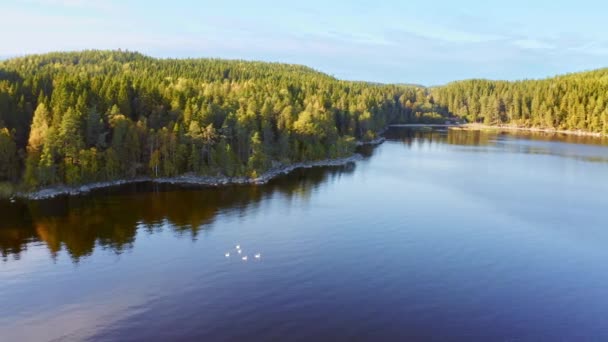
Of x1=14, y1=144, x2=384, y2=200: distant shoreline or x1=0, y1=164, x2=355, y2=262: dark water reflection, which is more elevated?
x1=14, y1=144, x2=384, y2=200: distant shoreline

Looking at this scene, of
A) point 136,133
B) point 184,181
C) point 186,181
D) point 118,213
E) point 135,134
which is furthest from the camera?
point 186,181

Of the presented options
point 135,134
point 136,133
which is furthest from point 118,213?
point 136,133

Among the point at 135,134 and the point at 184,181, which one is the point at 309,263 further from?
the point at 135,134

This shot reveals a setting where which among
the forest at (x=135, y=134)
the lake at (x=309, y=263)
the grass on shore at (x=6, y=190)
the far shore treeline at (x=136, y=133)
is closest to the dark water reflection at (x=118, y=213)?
the lake at (x=309, y=263)

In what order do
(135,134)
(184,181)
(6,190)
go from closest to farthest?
(6,190)
(135,134)
(184,181)

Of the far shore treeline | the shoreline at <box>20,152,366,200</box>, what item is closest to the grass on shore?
the far shore treeline

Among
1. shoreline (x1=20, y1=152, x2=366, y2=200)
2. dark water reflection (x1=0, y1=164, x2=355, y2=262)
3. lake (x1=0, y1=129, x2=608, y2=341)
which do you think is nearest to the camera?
lake (x1=0, y1=129, x2=608, y2=341)

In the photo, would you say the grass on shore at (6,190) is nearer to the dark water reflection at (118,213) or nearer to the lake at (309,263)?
the lake at (309,263)

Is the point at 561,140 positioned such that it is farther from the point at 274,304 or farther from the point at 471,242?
the point at 274,304

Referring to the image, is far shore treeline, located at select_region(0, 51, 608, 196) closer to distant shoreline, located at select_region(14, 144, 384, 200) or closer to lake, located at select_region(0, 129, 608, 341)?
distant shoreline, located at select_region(14, 144, 384, 200)
